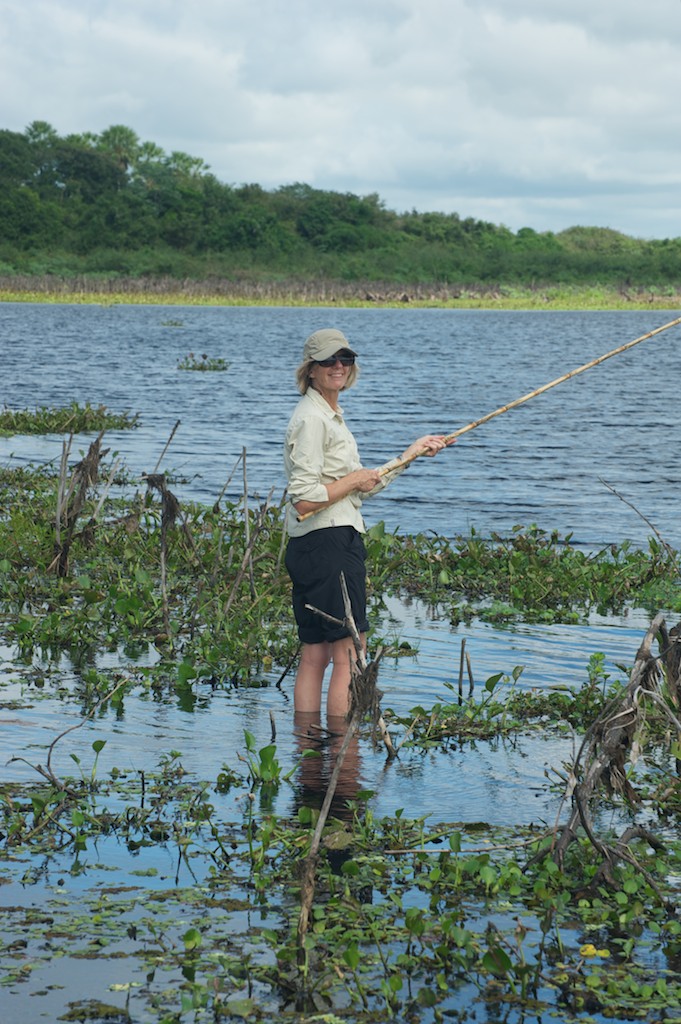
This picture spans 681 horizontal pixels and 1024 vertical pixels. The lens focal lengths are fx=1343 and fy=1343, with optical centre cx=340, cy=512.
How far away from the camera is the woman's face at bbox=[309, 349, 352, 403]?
6613mm

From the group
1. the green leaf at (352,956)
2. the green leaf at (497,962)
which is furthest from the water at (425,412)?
the green leaf at (352,956)

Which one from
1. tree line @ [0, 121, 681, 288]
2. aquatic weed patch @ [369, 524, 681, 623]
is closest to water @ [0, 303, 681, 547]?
aquatic weed patch @ [369, 524, 681, 623]

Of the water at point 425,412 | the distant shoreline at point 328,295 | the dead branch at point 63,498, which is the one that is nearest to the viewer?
the dead branch at point 63,498

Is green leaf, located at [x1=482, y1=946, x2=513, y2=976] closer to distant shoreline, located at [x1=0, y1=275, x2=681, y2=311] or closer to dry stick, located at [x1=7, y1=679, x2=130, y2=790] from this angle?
dry stick, located at [x1=7, y1=679, x2=130, y2=790]

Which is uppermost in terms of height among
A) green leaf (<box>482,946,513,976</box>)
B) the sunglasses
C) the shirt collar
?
the sunglasses

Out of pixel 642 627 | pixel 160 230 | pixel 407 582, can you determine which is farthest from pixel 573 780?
pixel 160 230

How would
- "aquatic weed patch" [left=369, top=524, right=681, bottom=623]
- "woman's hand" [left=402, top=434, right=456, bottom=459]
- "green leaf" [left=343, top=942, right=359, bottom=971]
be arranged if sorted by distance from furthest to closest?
"aquatic weed patch" [left=369, top=524, right=681, bottom=623] < "woman's hand" [left=402, top=434, right=456, bottom=459] < "green leaf" [left=343, top=942, right=359, bottom=971]

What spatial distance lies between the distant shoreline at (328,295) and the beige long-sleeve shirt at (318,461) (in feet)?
333

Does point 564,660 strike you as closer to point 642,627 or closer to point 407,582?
point 642,627

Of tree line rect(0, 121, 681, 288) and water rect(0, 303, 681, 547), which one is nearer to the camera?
water rect(0, 303, 681, 547)

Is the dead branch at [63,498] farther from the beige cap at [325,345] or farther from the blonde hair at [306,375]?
the beige cap at [325,345]

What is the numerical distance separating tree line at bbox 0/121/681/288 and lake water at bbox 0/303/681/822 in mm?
52382

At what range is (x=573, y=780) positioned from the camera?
16.6ft

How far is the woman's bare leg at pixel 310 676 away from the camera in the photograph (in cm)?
715
